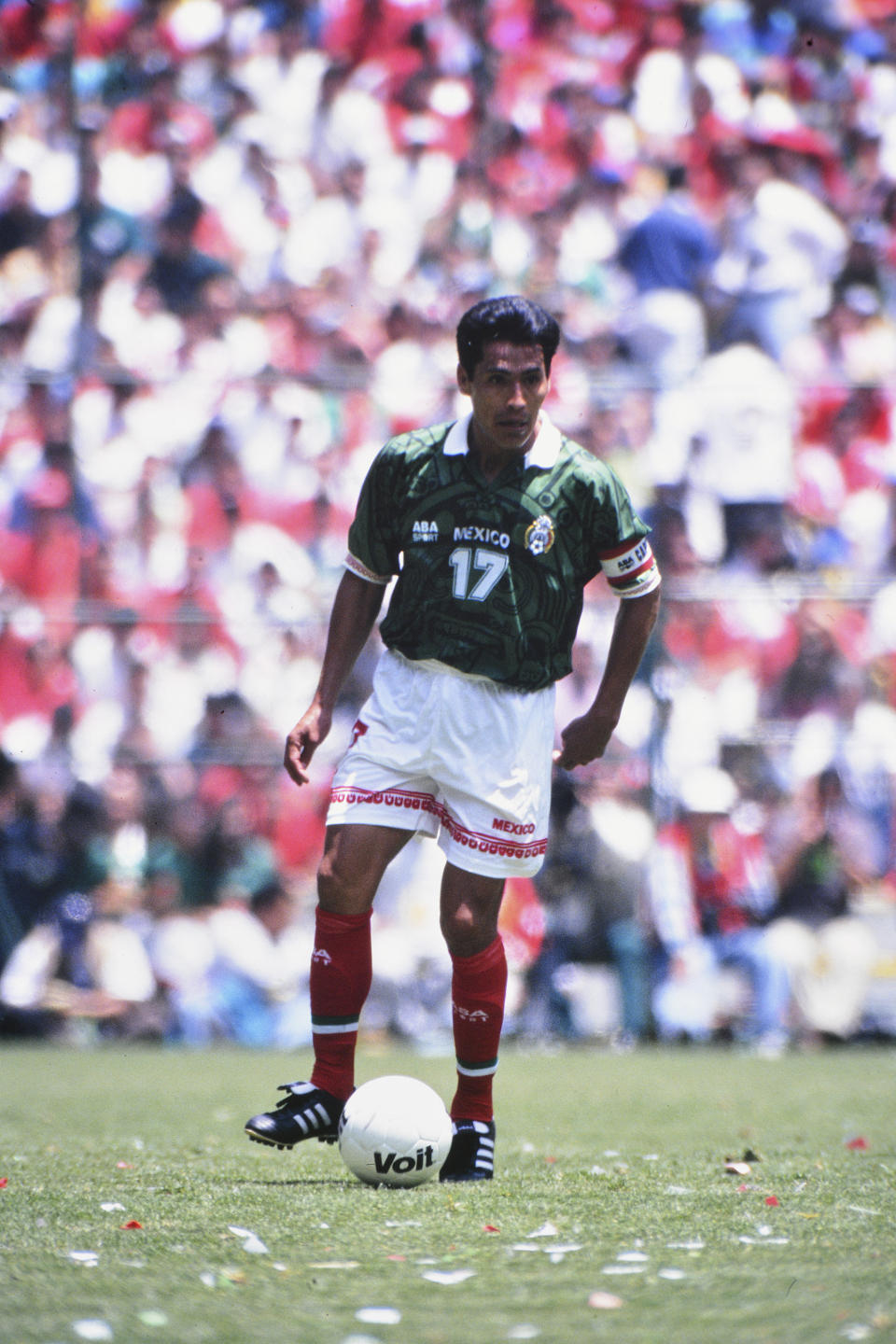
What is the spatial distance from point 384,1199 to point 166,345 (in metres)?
7.36

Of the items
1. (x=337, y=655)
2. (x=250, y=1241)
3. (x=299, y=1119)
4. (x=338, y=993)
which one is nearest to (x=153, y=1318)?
(x=250, y=1241)

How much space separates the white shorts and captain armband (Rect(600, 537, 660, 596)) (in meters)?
0.35

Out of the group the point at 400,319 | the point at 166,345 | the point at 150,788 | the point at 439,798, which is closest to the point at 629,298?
the point at 400,319

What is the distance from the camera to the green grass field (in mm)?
2146

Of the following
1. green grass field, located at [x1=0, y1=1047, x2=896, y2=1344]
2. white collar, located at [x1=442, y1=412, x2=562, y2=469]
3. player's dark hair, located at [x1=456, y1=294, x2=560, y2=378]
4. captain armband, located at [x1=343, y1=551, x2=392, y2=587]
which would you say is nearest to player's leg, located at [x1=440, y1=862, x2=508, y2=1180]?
green grass field, located at [x1=0, y1=1047, x2=896, y2=1344]

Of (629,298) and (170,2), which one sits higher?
(170,2)

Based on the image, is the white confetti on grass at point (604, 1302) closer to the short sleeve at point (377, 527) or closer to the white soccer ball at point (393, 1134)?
the white soccer ball at point (393, 1134)

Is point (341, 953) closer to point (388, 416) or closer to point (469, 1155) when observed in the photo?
point (469, 1155)

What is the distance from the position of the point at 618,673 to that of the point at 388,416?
5.75 meters

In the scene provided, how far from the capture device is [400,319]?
10.1 metres

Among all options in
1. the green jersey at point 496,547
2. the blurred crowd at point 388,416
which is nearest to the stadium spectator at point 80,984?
the blurred crowd at point 388,416

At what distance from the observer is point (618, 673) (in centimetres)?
399

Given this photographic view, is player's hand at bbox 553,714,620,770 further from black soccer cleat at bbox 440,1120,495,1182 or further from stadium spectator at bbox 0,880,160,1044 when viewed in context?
stadium spectator at bbox 0,880,160,1044

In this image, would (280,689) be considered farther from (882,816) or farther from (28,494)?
(882,816)
